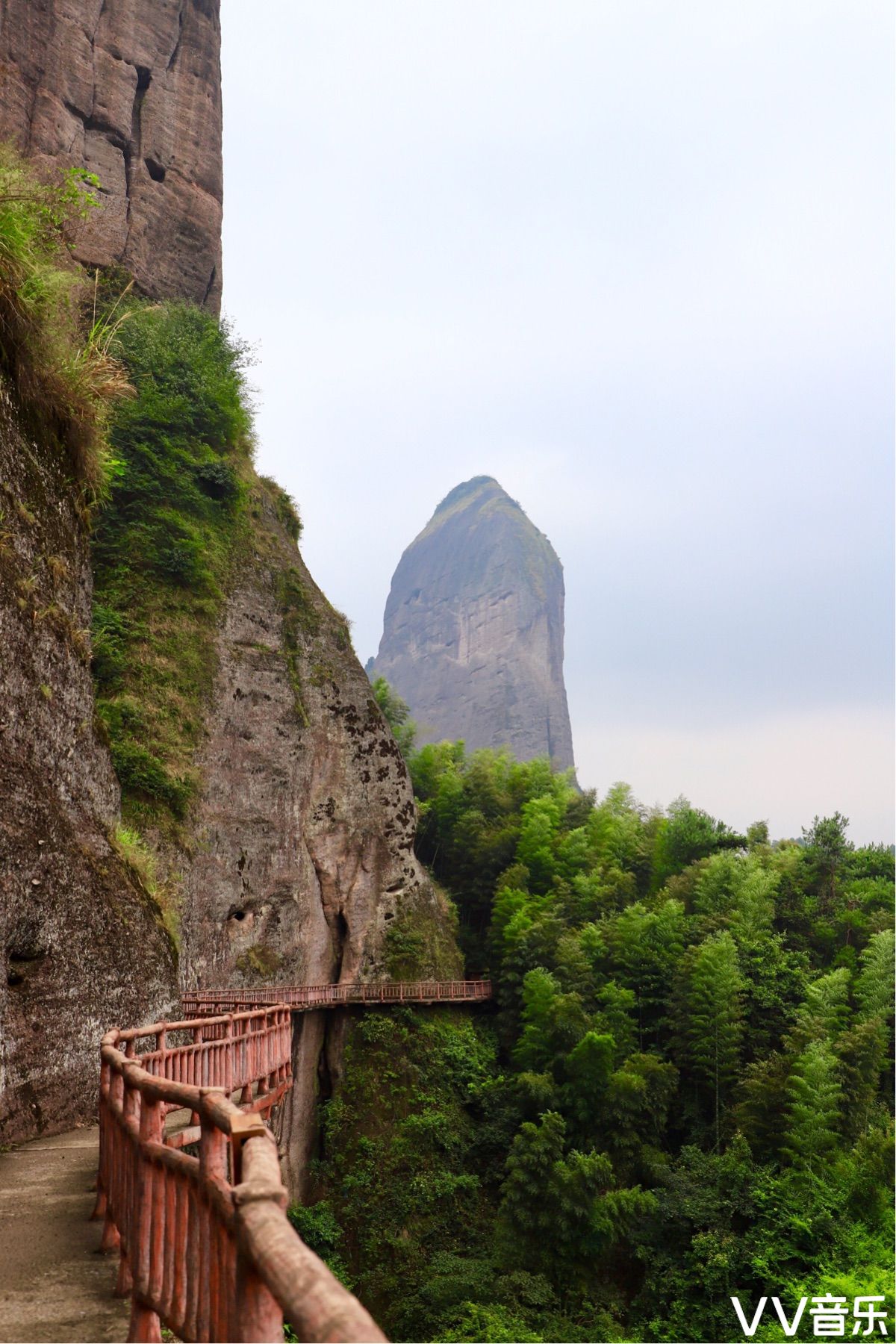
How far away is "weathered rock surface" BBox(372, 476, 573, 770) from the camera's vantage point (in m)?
97.5

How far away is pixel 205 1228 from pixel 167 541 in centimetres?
2374

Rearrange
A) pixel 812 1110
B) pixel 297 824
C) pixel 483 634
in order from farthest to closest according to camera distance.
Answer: pixel 483 634 < pixel 297 824 < pixel 812 1110

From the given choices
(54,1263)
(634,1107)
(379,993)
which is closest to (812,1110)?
(634,1107)

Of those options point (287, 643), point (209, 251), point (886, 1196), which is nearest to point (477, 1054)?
point (886, 1196)

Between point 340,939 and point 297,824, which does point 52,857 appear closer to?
point 297,824

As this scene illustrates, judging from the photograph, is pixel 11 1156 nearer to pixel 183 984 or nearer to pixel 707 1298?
pixel 183 984

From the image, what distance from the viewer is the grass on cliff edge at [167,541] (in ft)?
71.9

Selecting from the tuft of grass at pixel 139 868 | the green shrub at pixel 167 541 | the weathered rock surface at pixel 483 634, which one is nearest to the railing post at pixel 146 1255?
the tuft of grass at pixel 139 868

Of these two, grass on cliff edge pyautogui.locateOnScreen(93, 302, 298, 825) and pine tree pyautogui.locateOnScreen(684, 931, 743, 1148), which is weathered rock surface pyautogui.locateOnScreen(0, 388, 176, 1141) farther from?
pine tree pyautogui.locateOnScreen(684, 931, 743, 1148)

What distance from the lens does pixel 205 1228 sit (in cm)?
302

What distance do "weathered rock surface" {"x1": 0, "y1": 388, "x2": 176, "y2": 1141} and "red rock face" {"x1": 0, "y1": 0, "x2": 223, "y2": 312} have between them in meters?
19.2

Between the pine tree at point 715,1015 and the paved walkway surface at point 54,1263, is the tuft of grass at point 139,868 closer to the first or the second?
A: the paved walkway surface at point 54,1263

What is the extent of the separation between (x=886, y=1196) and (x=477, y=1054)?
11447 millimetres

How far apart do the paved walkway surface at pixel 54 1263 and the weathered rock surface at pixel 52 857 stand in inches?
84.3
